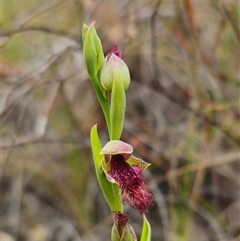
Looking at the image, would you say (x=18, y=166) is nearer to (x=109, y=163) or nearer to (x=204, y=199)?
(x=204, y=199)

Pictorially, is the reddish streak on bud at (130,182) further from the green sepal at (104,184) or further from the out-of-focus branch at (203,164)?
the out-of-focus branch at (203,164)

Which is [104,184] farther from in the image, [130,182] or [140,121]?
[140,121]

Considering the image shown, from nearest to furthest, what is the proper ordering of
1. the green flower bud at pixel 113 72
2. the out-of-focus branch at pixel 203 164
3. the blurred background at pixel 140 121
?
1. the green flower bud at pixel 113 72
2. the out-of-focus branch at pixel 203 164
3. the blurred background at pixel 140 121

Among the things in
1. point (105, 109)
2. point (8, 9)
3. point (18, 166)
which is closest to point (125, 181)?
point (105, 109)

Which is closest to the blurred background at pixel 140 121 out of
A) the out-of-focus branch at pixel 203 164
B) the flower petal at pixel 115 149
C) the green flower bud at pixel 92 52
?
Result: the out-of-focus branch at pixel 203 164

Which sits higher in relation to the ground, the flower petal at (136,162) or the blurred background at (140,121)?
the flower petal at (136,162)

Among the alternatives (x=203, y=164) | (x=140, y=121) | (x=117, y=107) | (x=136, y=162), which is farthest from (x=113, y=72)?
(x=140, y=121)

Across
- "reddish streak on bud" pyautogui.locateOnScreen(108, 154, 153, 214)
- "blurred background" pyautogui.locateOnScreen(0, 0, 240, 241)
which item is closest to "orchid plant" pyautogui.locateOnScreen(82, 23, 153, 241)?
"reddish streak on bud" pyautogui.locateOnScreen(108, 154, 153, 214)
